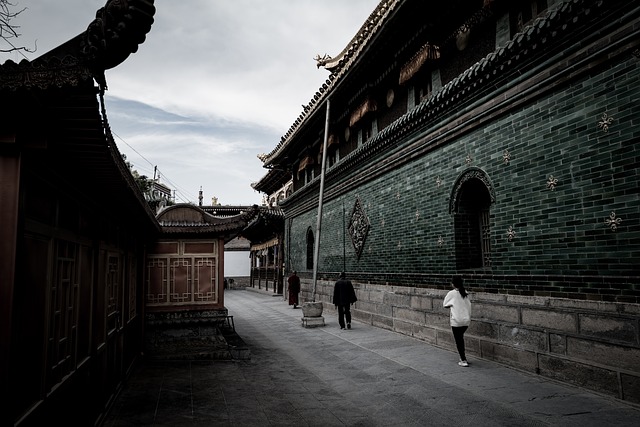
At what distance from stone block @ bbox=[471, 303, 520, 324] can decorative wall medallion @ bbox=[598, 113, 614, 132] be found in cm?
258

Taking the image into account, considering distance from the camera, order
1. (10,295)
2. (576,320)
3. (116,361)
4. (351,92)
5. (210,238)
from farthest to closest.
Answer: (351,92), (210,238), (116,361), (576,320), (10,295)

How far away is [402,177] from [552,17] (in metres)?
4.67

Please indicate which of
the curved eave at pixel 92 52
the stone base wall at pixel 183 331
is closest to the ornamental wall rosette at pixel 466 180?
the stone base wall at pixel 183 331

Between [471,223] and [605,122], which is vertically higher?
[605,122]

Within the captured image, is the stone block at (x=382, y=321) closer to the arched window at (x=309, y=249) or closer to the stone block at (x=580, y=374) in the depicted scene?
the stone block at (x=580, y=374)

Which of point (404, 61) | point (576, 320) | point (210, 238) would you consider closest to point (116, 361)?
point (210, 238)

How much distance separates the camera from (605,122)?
511cm

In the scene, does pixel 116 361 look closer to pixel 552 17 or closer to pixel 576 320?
pixel 576 320

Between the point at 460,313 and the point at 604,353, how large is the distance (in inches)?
77.7

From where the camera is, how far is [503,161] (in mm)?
6707

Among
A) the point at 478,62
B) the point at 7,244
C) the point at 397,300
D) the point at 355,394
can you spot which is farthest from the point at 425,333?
the point at 7,244

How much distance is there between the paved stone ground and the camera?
4566mm

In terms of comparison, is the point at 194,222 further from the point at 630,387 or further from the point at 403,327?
the point at 630,387

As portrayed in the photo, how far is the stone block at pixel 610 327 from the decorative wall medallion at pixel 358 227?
22.0ft
